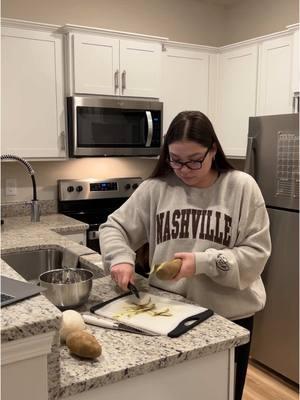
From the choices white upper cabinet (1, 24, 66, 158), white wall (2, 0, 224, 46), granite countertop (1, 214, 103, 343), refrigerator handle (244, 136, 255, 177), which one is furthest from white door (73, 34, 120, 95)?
refrigerator handle (244, 136, 255, 177)

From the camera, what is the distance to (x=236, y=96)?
11.5 feet

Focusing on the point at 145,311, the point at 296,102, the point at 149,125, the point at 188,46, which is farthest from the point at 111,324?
the point at 188,46

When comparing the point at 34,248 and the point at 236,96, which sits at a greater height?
the point at 236,96

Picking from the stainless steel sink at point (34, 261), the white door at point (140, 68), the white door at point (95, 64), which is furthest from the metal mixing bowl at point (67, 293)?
the white door at point (140, 68)

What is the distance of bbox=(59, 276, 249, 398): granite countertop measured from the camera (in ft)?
3.13

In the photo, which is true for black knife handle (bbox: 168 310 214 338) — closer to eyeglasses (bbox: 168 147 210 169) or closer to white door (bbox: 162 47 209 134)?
eyeglasses (bbox: 168 147 210 169)

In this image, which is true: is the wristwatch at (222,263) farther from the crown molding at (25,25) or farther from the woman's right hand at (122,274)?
the crown molding at (25,25)

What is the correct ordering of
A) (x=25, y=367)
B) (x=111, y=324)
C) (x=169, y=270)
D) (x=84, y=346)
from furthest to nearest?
(x=169, y=270), (x=111, y=324), (x=84, y=346), (x=25, y=367)

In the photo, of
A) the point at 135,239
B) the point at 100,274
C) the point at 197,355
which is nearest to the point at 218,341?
the point at 197,355

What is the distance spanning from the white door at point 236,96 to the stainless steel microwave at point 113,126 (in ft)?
2.09

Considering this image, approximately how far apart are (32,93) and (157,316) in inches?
85.1

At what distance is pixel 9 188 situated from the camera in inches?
127

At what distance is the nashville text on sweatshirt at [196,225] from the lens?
57.4 inches

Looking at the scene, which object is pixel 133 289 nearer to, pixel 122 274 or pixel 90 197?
pixel 122 274
